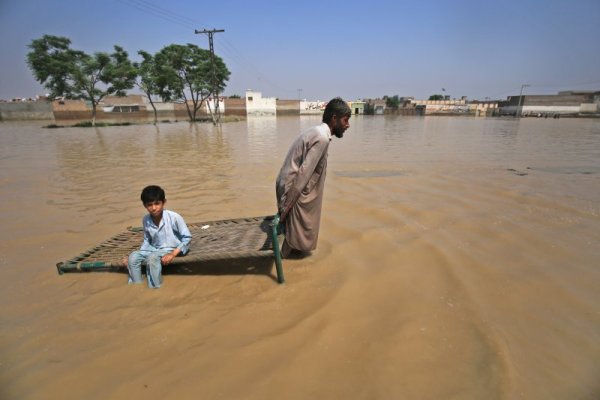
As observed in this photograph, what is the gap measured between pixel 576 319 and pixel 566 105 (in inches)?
2927

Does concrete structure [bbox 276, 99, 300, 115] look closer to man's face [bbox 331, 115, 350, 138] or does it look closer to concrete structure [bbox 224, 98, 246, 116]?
concrete structure [bbox 224, 98, 246, 116]

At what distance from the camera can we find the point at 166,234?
3115mm

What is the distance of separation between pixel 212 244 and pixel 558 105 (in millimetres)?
75137

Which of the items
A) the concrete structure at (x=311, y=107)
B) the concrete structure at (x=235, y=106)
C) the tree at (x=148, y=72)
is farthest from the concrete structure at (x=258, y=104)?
the tree at (x=148, y=72)

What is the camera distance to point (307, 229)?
3.22 metres

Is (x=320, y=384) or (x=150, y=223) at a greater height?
(x=150, y=223)

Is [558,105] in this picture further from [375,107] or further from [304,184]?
[304,184]

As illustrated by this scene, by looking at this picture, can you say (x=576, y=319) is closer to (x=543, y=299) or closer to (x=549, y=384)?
(x=543, y=299)

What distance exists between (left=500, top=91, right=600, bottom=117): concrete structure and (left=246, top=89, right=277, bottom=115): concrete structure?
153ft

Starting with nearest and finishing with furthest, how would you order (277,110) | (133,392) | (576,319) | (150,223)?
(133,392), (576,319), (150,223), (277,110)

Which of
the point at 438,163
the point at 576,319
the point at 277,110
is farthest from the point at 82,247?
the point at 277,110


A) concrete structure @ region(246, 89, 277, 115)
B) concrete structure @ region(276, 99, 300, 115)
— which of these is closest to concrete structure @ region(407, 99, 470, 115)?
concrete structure @ region(276, 99, 300, 115)

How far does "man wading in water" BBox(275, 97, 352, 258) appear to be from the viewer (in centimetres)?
294

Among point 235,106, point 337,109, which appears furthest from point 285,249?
point 235,106
